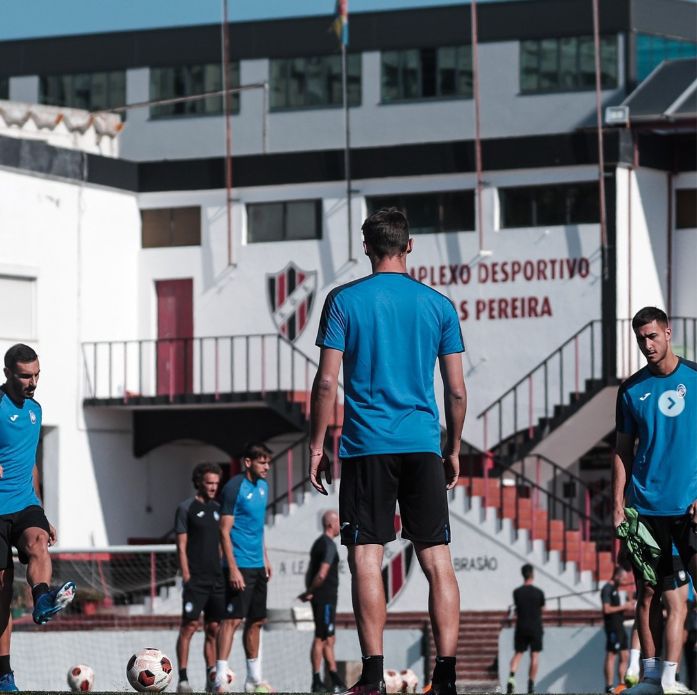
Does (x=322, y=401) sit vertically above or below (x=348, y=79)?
below

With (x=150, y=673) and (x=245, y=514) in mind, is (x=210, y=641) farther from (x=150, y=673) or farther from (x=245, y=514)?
(x=150, y=673)

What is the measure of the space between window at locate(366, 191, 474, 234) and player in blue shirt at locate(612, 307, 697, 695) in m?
21.7

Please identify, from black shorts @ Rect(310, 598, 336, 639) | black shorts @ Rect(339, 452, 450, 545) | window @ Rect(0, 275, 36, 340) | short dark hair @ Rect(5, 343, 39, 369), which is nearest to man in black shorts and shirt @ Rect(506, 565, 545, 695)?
black shorts @ Rect(310, 598, 336, 639)

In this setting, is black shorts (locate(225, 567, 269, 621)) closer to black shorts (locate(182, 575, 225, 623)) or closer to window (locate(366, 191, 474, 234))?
black shorts (locate(182, 575, 225, 623))

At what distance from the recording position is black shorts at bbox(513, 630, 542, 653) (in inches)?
1000

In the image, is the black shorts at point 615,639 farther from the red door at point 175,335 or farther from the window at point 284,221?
the red door at point 175,335

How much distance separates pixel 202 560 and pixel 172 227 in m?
17.3

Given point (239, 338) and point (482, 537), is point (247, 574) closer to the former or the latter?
point (482, 537)

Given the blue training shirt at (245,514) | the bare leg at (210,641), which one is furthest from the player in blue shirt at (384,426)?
the bare leg at (210,641)

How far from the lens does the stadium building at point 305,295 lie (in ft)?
104

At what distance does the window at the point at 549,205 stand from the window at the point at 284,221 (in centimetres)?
353

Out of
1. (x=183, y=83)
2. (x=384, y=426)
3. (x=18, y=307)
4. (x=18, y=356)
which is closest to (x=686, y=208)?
(x=18, y=307)

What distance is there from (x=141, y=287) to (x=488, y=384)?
6.95 meters

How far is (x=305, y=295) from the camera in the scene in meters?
33.8
